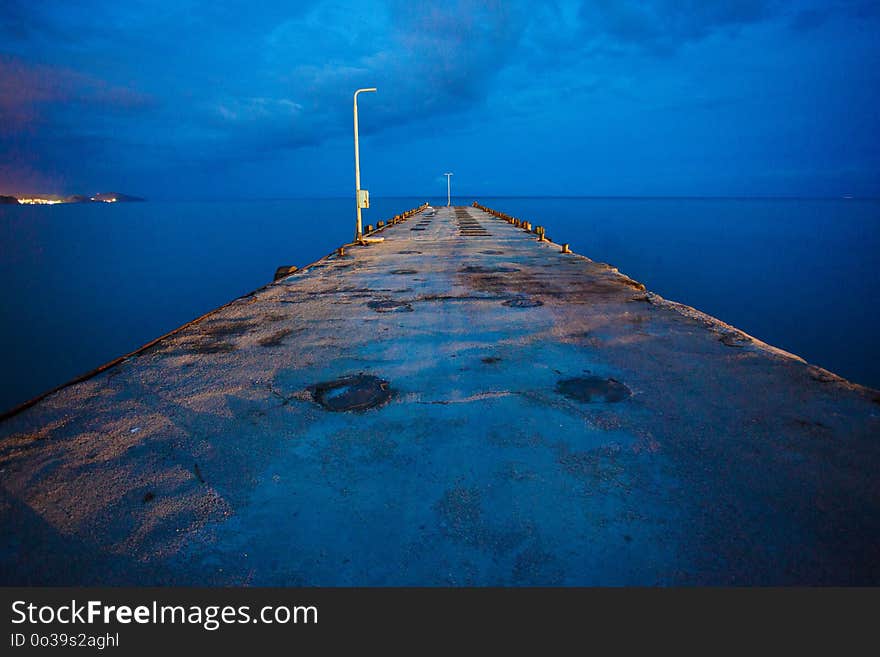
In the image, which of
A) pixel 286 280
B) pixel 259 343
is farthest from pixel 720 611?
pixel 286 280

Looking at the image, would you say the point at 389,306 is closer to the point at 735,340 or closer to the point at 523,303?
the point at 523,303

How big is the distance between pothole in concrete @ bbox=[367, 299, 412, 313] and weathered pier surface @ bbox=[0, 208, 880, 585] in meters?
1.99

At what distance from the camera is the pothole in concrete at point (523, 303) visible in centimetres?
912

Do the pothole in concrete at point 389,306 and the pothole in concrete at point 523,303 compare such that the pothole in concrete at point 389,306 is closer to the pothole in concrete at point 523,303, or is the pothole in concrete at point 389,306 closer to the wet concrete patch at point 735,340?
the pothole in concrete at point 523,303

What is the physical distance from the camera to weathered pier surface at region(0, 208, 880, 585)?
9.11 feet

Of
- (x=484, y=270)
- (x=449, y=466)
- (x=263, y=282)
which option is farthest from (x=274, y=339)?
(x=263, y=282)

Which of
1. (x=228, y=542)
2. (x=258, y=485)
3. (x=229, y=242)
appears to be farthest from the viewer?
(x=229, y=242)

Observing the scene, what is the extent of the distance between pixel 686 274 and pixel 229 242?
159 ft

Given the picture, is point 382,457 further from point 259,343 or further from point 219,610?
point 259,343

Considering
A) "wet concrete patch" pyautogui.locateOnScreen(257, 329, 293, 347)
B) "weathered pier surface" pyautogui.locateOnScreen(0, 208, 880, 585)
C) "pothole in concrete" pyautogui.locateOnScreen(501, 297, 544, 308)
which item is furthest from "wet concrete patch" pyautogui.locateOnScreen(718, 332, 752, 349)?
"wet concrete patch" pyautogui.locateOnScreen(257, 329, 293, 347)

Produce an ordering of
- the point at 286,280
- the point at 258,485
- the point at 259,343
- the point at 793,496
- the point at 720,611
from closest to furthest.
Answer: the point at 720,611 < the point at 793,496 < the point at 258,485 < the point at 259,343 < the point at 286,280

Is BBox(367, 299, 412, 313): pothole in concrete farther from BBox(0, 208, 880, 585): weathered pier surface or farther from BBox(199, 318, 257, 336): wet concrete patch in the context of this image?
BBox(199, 318, 257, 336): wet concrete patch

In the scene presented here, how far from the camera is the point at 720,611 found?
254 centimetres

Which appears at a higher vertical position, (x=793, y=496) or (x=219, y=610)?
(x=793, y=496)
